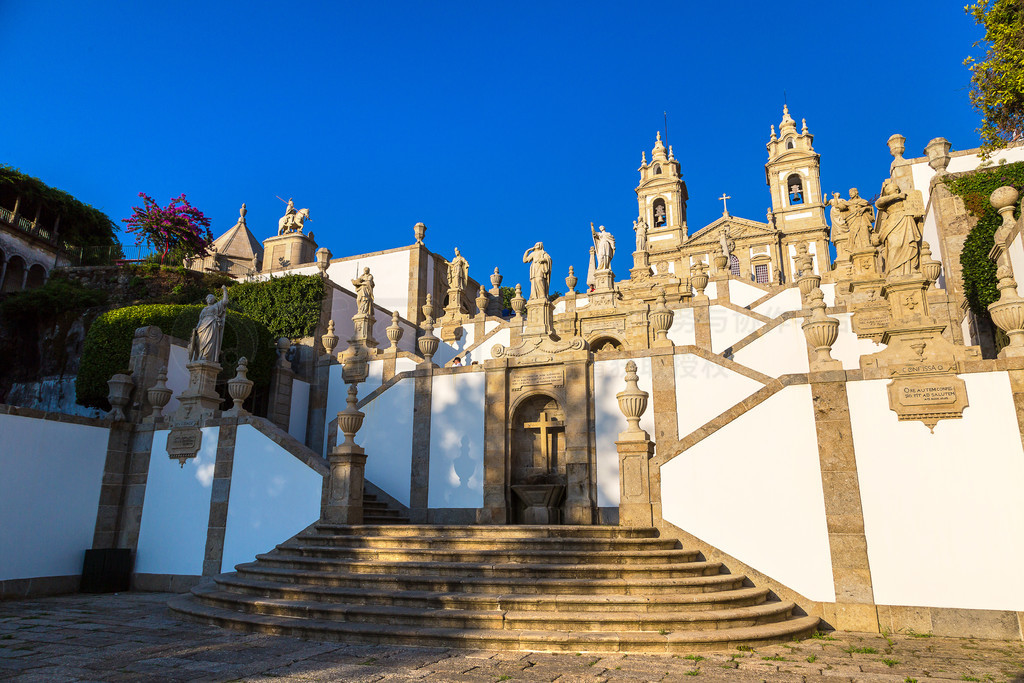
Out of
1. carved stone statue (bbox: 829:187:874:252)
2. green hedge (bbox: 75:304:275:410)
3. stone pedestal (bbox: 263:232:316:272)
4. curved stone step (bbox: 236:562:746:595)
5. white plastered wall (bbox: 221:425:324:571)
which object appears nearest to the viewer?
curved stone step (bbox: 236:562:746:595)

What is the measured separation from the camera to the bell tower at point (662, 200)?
162ft

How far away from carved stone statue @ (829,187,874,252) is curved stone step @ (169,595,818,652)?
46.5ft

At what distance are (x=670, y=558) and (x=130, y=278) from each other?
936 inches

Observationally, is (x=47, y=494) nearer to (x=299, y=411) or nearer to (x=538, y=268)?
(x=299, y=411)

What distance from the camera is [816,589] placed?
351 inches

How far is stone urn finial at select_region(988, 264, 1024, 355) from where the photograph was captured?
8766 millimetres

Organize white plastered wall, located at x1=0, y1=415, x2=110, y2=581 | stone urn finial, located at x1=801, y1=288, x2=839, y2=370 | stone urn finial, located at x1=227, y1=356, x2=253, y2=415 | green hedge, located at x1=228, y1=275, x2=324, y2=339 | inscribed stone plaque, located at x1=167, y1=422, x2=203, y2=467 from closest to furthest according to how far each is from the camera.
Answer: stone urn finial, located at x1=801, y1=288, x2=839, y2=370 → white plastered wall, located at x1=0, y1=415, x2=110, y2=581 → stone urn finial, located at x1=227, y1=356, x2=253, y2=415 → inscribed stone plaque, located at x1=167, y1=422, x2=203, y2=467 → green hedge, located at x1=228, y1=275, x2=324, y2=339

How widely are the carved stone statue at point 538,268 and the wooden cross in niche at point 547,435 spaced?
3180 millimetres

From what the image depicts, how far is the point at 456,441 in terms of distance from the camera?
14062 millimetres

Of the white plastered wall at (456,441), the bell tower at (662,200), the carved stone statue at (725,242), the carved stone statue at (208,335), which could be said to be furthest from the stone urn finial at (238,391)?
the bell tower at (662,200)

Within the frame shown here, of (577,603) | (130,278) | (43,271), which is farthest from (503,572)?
(43,271)

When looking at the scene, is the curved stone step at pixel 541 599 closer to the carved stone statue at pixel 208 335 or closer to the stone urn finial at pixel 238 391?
the stone urn finial at pixel 238 391

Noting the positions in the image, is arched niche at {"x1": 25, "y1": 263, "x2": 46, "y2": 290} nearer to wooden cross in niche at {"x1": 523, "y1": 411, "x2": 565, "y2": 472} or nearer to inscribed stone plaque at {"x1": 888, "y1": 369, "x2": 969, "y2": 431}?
wooden cross in niche at {"x1": 523, "y1": 411, "x2": 565, "y2": 472}

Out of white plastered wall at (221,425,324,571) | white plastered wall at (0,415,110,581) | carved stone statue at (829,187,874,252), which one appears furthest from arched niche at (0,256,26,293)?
carved stone statue at (829,187,874,252)
